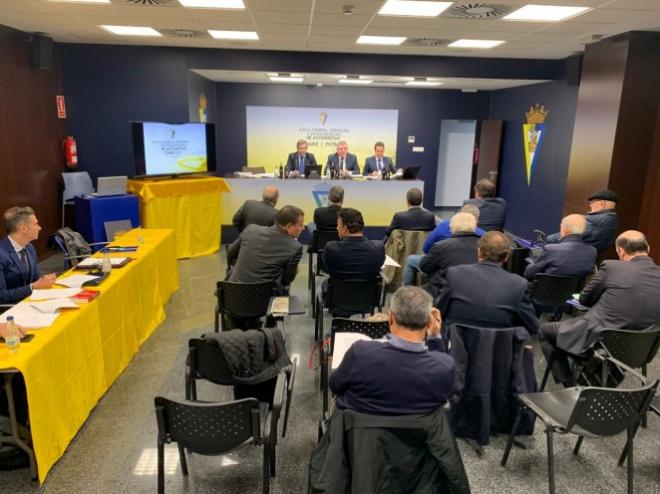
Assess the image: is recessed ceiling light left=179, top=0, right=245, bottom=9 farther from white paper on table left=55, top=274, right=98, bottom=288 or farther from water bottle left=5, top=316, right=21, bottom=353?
water bottle left=5, top=316, right=21, bottom=353

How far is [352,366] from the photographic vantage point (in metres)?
1.96

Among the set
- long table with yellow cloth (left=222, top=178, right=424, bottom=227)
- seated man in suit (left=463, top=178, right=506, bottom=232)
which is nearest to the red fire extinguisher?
long table with yellow cloth (left=222, top=178, right=424, bottom=227)

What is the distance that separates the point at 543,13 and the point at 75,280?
4.80 m

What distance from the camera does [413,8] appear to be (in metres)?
4.69

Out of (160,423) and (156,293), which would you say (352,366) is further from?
(156,293)

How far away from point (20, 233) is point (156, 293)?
1.45 metres

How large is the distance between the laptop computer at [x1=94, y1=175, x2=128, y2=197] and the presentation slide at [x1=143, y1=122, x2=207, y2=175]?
0.39m

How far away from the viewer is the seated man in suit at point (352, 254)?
388 cm

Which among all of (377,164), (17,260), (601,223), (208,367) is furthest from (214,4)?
(377,164)

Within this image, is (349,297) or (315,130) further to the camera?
(315,130)

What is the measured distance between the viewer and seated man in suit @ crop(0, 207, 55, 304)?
135 inches

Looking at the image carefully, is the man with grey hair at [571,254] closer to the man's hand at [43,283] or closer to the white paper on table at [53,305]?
the white paper on table at [53,305]

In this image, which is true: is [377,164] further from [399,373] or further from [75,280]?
[399,373]

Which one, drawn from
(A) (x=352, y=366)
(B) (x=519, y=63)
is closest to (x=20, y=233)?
(A) (x=352, y=366)
